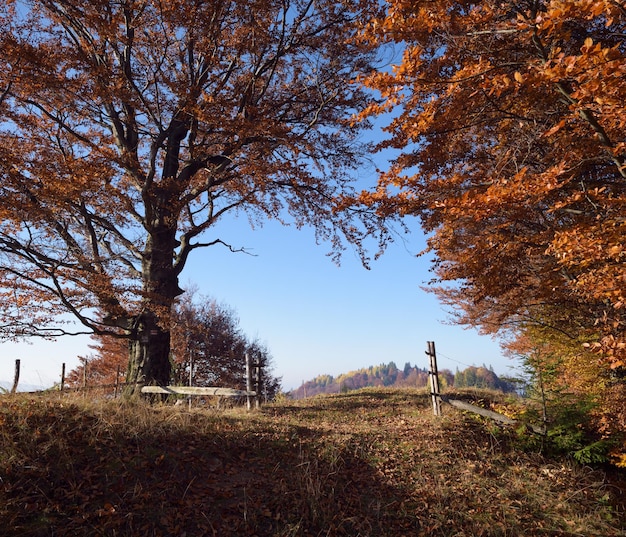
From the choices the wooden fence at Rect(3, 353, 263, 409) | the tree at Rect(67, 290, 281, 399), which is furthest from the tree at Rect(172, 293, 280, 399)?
the wooden fence at Rect(3, 353, 263, 409)

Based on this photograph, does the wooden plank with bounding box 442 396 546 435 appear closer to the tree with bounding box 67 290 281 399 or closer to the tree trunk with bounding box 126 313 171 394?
the tree trunk with bounding box 126 313 171 394

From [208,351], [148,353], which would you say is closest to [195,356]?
[208,351]

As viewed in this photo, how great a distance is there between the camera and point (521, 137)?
8016 mm

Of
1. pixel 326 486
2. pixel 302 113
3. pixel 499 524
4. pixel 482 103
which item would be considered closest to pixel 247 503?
pixel 326 486

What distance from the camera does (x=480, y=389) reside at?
58.7 ft

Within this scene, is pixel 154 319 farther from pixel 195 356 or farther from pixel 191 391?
pixel 195 356

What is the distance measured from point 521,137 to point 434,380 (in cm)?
759

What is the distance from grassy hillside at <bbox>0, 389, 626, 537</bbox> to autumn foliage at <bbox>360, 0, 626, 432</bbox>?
3.23 meters

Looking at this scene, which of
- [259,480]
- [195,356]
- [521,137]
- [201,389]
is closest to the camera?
[259,480]

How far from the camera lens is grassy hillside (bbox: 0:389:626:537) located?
5637mm

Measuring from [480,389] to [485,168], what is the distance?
11.2 m

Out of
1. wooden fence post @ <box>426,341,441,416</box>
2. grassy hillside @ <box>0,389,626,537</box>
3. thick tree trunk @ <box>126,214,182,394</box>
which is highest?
thick tree trunk @ <box>126,214,182,394</box>

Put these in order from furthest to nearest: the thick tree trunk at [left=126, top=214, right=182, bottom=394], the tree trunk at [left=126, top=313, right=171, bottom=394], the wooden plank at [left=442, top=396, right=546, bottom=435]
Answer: the tree trunk at [left=126, top=313, right=171, bottom=394] < the thick tree trunk at [left=126, top=214, right=182, bottom=394] < the wooden plank at [left=442, top=396, right=546, bottom=435]

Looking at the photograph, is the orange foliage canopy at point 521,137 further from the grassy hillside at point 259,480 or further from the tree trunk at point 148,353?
the tree trunk at point 148,353
